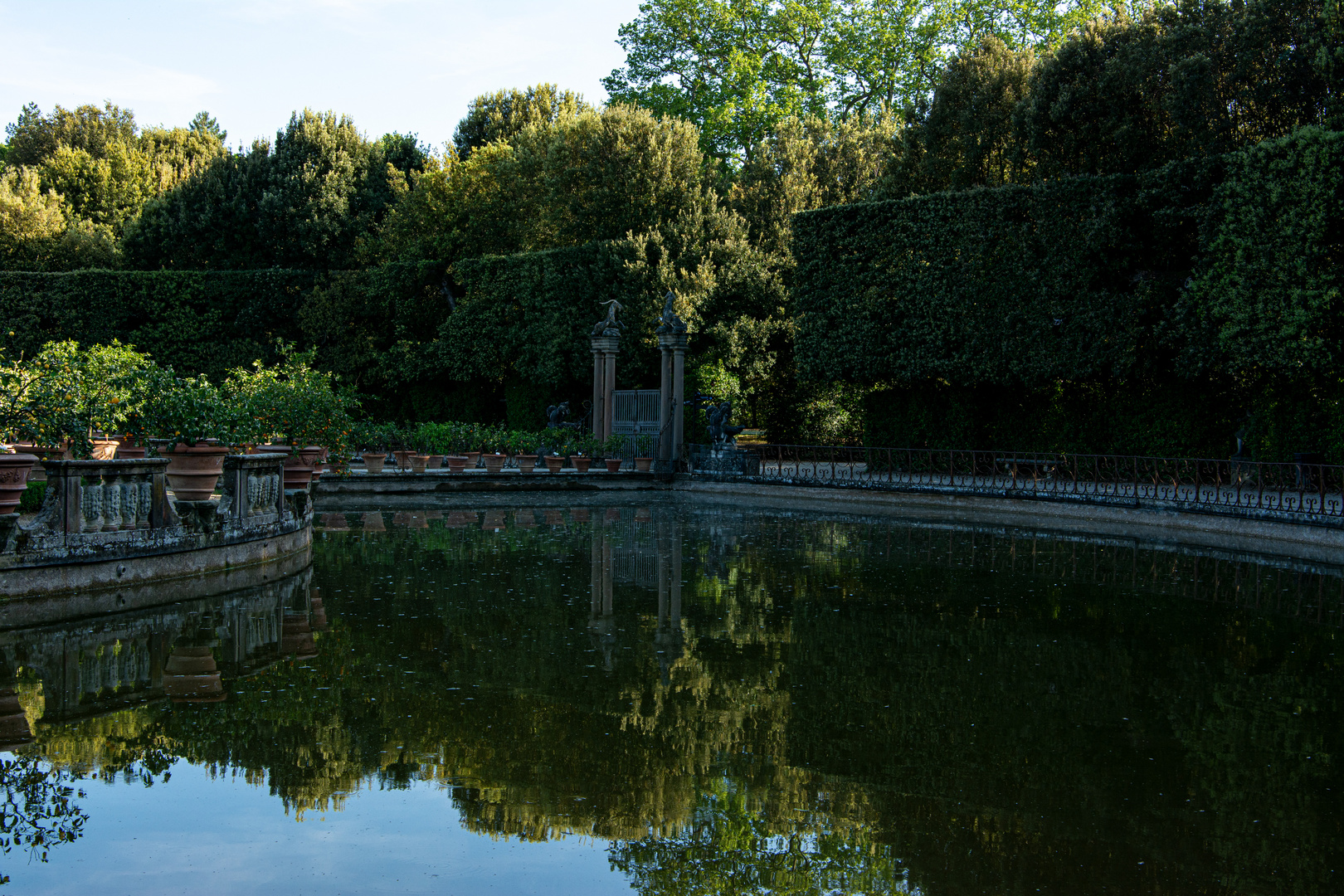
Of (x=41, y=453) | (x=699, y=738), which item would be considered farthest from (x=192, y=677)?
(x=41, y=453)

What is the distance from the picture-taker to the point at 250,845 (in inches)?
181

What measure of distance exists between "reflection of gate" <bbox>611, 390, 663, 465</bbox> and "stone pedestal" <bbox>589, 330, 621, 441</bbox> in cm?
13

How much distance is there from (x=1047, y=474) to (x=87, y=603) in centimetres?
1709

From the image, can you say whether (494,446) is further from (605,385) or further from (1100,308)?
(1100,308)

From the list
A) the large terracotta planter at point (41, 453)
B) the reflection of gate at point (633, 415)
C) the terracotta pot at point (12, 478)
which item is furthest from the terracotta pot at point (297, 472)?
the reflection of gate at point (633, 415)

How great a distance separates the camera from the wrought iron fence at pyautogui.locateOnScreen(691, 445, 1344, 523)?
1627 cm

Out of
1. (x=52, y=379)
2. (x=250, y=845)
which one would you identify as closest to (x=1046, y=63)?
(x=52, y=379)

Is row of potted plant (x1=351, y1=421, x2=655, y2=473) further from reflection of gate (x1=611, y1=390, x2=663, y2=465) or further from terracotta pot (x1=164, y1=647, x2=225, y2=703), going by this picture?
terracotta pot (x1=164, y1=647, x2=225, y2=703)

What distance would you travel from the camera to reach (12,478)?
27.0ft

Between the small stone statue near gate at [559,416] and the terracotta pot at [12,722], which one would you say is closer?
the terracotta pot at [12,722]

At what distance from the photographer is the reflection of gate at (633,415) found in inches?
951

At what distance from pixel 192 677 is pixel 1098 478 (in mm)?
15972

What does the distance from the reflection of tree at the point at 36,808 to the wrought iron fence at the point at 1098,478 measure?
14.7 meters

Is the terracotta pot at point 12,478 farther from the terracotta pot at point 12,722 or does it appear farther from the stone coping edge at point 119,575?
the terracotta pot at point 12,722
